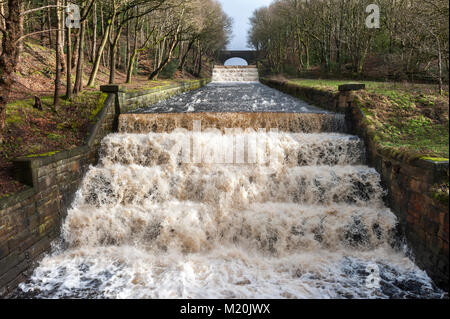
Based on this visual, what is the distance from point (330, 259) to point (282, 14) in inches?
1172

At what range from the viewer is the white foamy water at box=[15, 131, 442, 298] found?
5.41m

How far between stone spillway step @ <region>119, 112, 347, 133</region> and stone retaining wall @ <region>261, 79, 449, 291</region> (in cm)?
210

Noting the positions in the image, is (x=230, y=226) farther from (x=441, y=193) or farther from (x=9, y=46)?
(x=9, y=46)

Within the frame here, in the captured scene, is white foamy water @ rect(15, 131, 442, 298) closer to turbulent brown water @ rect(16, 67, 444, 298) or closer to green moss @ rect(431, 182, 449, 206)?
turbulent brown water @ rect(16, 67, 444, 298)

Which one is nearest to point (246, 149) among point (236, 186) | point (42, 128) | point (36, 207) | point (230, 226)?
point (236, 186)

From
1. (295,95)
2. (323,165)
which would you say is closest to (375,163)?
(323,165)

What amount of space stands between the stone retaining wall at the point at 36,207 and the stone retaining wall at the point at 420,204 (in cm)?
733

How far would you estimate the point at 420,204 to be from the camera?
591 cm

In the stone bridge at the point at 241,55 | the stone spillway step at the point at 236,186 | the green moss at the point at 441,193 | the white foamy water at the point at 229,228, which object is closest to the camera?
the green moss at the point at 441,193

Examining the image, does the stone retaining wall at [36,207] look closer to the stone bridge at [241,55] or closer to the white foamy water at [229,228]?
the white foamy water at [229,228]

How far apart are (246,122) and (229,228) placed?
176 inches

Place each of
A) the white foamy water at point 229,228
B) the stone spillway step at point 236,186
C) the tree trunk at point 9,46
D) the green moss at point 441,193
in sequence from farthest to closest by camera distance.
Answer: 1. the stone spillway step at point 236,186
2. the tree trunk at point 9,46
3. the white foamy water at point 229,228
4. the green moss at point 441,193

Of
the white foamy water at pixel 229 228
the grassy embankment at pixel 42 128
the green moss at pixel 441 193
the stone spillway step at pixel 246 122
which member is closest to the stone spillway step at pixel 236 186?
the white foamy water at pixel 229 228

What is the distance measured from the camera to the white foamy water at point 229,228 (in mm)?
5410
